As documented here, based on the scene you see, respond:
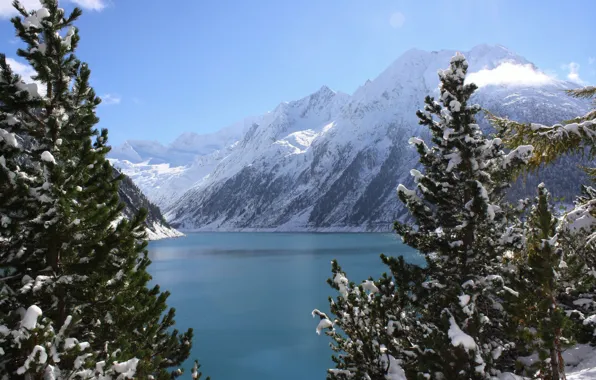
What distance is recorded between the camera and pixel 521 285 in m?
8.95

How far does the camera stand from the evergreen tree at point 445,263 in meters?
9.04

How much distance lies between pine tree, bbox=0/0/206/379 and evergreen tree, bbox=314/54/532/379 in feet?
A: 15.4

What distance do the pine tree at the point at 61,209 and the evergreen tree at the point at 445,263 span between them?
15.4 feet

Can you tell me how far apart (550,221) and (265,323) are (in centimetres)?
4499

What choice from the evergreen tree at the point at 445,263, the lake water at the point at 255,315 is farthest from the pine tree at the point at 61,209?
the lake water at the point at 255,315

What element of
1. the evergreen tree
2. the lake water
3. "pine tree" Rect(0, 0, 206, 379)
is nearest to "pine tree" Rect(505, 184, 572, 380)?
the evergreen tree

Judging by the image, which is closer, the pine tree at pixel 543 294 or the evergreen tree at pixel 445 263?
the pine tree at pixel 543 294

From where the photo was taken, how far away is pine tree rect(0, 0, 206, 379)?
7.69 metres

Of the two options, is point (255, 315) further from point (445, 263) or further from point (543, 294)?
point (543, 294)

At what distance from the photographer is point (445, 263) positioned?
10.3 metres

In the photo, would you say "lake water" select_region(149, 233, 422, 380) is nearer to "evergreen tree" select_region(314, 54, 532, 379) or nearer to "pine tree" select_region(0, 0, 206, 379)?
"evergreen tree" select_region(314, 54, 532, 379)

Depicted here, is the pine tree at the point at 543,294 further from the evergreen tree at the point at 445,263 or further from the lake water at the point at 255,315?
the lake water at the point at 255,315

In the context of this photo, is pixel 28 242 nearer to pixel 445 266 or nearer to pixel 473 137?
pixel 445 266

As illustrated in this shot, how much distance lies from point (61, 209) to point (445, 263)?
29.4 feet
